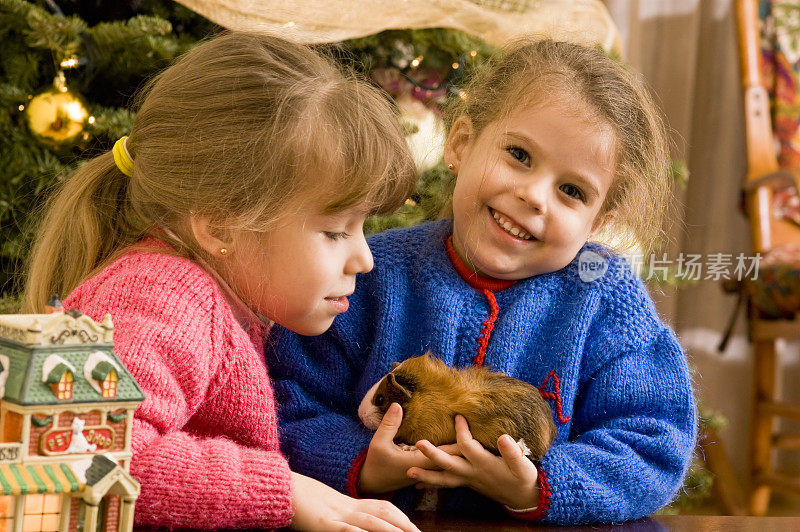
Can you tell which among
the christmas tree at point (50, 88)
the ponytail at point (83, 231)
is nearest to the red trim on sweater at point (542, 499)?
the ponytail at point (83, 231)

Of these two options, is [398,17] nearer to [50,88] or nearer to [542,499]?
[50,88]

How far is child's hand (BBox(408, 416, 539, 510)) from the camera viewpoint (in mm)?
834

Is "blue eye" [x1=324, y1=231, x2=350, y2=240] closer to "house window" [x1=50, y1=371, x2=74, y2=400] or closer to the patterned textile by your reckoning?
"house window" [x1=50, y1=371, x2=74, y2=400]

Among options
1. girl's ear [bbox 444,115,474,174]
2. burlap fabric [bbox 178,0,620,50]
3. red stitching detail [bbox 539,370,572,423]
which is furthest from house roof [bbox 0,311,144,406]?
burlap fabric [bbox 178,0,620,50]

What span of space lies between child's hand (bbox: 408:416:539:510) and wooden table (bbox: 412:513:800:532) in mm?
31

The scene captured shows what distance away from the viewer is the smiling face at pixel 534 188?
3.23ft

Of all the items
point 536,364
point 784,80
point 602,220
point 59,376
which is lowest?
point 784,80

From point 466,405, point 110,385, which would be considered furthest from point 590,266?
point 110,385

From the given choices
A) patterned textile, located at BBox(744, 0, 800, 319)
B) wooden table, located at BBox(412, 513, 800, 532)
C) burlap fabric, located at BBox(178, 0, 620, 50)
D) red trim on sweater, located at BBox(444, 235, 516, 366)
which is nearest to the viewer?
wooden table, located at BBox(412, 513, 800, 532)

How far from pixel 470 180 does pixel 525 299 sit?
157 millimetres

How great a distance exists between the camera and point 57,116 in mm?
1348

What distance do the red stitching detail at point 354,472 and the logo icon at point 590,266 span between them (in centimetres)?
34

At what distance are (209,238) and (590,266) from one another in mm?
469

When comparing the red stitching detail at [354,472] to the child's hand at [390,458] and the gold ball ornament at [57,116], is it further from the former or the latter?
the gold ball ornament at [57,116]
